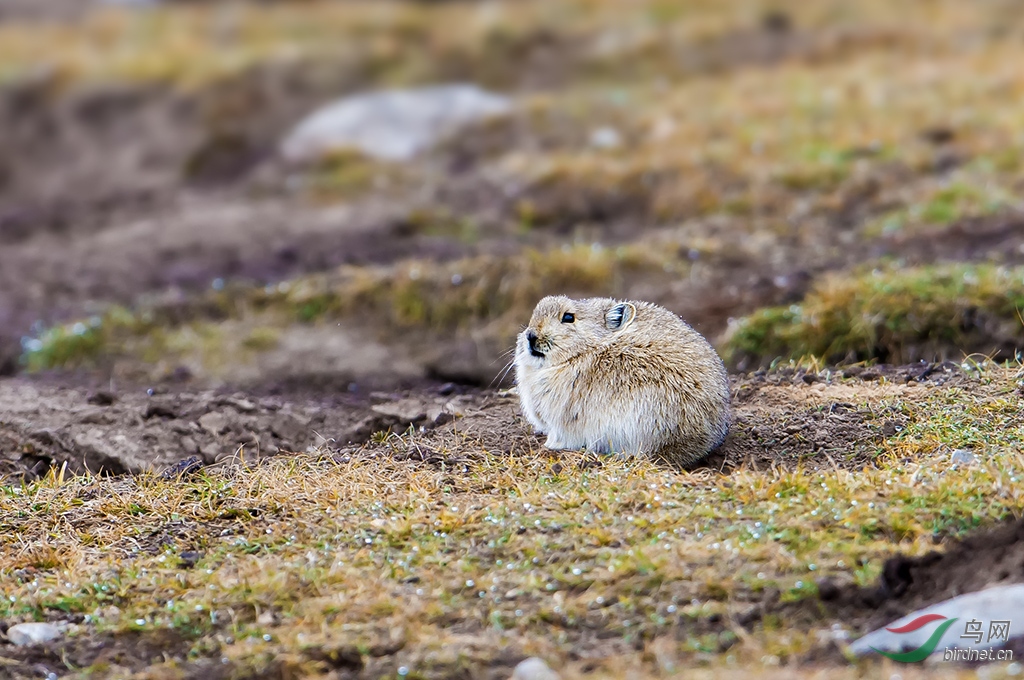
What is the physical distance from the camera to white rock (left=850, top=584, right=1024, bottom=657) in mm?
4625

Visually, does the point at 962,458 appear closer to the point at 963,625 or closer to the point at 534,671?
the point at 963,625

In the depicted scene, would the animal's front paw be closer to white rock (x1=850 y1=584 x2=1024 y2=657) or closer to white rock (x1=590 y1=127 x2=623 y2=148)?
white rock (x1=850 y1=584 x2=1024 y2=657)

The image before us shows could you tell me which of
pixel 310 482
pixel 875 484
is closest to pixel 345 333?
pixel 310 482

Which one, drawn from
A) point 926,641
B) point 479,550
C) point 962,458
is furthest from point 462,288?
point 926,641

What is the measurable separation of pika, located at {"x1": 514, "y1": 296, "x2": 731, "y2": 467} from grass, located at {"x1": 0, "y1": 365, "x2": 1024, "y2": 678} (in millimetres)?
376

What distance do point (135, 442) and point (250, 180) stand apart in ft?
36.3

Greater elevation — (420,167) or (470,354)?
(420,167)

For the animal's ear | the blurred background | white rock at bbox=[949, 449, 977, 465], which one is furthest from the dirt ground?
the animal's ear

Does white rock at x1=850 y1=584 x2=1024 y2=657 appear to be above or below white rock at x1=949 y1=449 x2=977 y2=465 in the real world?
below

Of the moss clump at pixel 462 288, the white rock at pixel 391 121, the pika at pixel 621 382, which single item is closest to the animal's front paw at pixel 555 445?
the pika at pixel 621 382

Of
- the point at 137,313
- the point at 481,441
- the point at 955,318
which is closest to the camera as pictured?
the point at 481,441

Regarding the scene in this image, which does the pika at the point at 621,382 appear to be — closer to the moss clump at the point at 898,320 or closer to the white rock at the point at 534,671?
the white rock at the point at 534,671

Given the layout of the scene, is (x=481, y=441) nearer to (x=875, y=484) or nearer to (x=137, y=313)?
(x=875, y=484)

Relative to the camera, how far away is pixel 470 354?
10.9 meters
